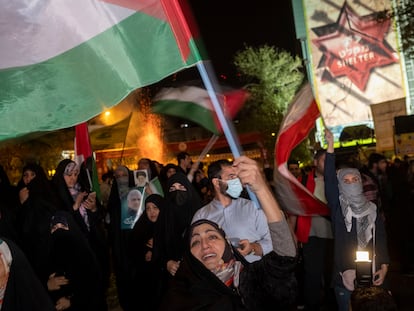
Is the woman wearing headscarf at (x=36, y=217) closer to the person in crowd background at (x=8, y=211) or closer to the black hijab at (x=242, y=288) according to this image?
the person in crowd background at (x=8, y=211)

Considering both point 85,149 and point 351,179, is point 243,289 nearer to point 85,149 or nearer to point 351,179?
point 351,179

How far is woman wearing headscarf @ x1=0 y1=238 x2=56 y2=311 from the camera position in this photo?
124 inches

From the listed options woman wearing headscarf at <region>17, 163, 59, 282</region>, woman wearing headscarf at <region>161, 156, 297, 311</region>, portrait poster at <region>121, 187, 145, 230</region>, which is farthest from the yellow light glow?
portrait poster at <region>121, 187, 145, 230</region>

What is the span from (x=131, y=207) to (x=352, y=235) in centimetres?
286

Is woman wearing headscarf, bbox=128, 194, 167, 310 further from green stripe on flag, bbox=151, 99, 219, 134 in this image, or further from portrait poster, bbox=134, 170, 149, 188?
green stripe on flag, bbox=151, 99, 219, 134

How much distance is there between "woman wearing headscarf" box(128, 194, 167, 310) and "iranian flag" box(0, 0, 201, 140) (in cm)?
246

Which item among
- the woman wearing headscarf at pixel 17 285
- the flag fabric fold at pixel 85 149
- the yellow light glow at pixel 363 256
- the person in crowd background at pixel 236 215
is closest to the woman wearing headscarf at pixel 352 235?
the yellow light glow at pixel 363 256

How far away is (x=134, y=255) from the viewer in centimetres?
605

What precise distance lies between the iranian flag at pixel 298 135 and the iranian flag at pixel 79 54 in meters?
1.59

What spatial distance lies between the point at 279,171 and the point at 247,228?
1.86ft

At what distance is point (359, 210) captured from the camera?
4.60 meters

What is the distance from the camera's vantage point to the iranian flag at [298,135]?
173 inches

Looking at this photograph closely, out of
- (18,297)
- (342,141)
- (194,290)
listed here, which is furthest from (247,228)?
(342,141)

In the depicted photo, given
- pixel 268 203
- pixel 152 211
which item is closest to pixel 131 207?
pixel 152 211
